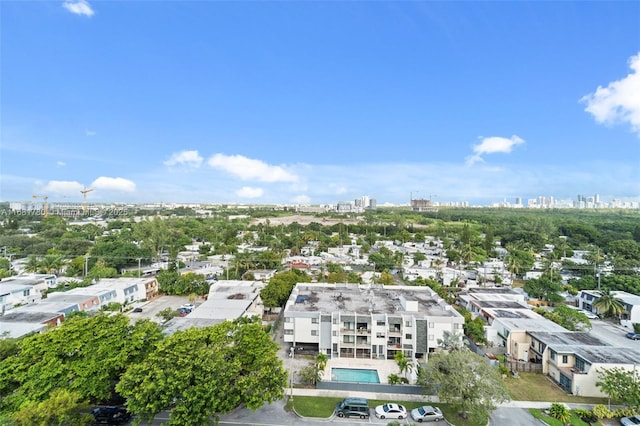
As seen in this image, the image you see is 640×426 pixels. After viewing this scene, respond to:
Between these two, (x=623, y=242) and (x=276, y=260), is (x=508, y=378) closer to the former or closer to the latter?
(x=276, y=260)

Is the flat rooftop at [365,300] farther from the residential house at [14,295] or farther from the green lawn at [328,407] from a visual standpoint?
the residential house at [14,295]

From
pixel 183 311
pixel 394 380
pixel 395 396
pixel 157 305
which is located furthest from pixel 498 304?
pixel 157 305

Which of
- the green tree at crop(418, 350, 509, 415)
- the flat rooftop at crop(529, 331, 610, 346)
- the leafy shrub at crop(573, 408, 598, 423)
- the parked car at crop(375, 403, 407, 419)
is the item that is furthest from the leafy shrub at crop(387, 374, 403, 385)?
the flat rooftop at crop(529, 331, 610, 346)

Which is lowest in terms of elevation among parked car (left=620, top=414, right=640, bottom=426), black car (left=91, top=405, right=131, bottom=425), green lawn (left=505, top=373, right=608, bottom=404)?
green lawn (left=505, top=373, right=608, bottom=404)

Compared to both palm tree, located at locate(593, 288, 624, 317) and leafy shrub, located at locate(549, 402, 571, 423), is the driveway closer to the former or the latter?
palm tree, located at locate(593, 288, 624, 317)

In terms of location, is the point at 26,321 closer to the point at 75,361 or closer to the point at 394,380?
the point at 75,361

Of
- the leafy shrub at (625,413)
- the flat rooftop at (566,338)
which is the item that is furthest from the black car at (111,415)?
the flat rooftop at (566,338)
